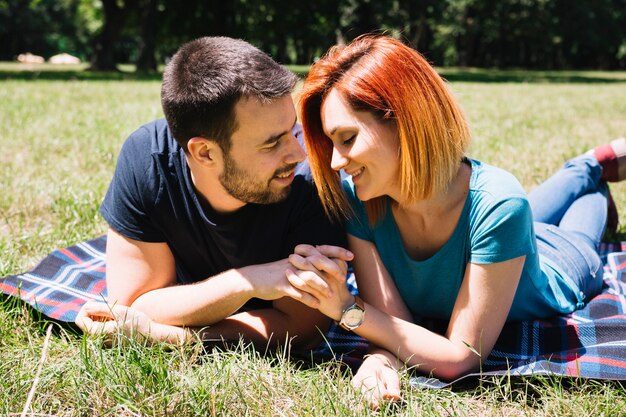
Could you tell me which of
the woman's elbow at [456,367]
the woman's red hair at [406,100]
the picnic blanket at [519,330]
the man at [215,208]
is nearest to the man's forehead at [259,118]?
the man at [215,208]

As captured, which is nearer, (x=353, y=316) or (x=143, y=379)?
(x=143, y=379)

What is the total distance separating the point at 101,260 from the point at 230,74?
1.75 m

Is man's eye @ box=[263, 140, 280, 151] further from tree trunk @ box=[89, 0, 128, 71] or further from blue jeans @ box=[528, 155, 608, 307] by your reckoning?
tree trunk @ box=[89, 0, 128, 71]

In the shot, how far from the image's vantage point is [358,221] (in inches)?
111

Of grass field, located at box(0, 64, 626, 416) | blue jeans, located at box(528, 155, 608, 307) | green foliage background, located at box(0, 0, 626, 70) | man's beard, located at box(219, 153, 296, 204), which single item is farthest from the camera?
green foliage background, located at box(0, 0, 626, 70)

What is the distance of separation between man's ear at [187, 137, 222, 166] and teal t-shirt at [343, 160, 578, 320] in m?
0.62

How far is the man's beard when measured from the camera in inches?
104

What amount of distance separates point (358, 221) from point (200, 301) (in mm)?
794

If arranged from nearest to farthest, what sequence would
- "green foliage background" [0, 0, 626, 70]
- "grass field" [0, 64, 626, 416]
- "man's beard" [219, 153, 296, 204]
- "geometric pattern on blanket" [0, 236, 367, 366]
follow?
"grass field" [0, 64, 626, 416] → "man's beard" [219, 153, 296, 204] → "geometric pattern on blanket" [0, 236, 367, 366] → "green foliage background" [0, 0, 626, 70]

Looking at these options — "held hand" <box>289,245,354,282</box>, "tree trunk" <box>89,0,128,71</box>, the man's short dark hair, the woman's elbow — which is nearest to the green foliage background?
"tree trunk" <box>89,0,128,71</box>

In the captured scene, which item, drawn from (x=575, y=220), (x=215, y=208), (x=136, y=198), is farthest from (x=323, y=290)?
(x=575, y=220)

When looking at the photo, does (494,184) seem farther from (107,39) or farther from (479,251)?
(107,39)

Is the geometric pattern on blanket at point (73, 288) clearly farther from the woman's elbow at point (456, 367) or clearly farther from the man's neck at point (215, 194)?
the man's neck at point (215, 194)

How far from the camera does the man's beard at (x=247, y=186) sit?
8.71 ft
